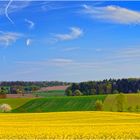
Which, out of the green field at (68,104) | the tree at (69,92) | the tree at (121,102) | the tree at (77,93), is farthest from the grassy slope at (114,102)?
the tree at (69,92)

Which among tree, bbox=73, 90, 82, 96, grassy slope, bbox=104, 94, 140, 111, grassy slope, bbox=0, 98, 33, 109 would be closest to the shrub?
grassy slope, bbox=0, 98, 33, 109

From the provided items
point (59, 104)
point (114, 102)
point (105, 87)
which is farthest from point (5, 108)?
point (105, 87)

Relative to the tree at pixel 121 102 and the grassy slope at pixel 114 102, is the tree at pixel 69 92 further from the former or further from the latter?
the tree at pixel 121 102

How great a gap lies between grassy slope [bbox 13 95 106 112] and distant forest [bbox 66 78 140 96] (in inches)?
1348

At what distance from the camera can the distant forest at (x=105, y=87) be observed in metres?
152

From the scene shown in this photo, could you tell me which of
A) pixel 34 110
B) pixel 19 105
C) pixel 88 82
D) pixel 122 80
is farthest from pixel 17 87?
pixel 34 110

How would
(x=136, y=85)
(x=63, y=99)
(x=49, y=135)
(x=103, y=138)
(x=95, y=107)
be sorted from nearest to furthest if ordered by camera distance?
(x=103, y=138)
(x=49, y=135)
(x=95, y=107)
(x=63, y=99)
(x=136, y=85)

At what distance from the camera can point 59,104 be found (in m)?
111

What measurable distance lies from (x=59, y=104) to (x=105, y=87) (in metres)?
49.8

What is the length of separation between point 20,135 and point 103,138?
6541 mm

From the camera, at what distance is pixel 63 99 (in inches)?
4567

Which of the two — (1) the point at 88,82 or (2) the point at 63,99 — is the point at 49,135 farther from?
(1) the point at 88,82

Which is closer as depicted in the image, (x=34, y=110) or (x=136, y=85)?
(x=34, y=110)

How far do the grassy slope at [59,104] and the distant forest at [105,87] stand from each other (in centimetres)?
3424
